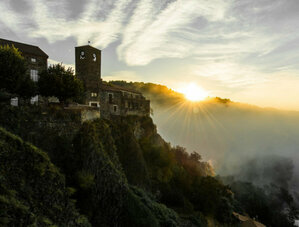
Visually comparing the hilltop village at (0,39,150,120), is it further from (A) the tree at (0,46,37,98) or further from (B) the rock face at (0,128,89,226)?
(B) the rock face at (0,128,89,226)

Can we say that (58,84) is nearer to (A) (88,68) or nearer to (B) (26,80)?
(B) (26,80)

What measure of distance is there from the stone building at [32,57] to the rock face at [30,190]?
2585 cm

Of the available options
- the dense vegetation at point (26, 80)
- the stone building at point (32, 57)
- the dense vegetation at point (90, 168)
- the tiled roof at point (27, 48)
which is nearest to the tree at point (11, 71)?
the dense vegetation at point (26, 80)

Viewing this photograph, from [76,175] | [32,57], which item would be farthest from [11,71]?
[76,175]

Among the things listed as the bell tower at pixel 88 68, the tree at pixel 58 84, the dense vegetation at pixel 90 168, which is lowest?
the dense vegetation at pixel 90 168

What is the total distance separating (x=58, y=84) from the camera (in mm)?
27578

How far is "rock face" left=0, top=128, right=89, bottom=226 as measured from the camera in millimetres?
9882

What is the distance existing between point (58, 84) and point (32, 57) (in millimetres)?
14078

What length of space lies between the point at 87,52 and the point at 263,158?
21467 centimetres

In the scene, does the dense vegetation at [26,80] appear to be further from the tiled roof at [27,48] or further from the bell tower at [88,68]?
the tiled roof at [27,48]

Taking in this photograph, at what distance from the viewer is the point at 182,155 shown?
64562 mm

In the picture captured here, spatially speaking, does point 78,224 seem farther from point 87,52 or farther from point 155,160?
point 87,52

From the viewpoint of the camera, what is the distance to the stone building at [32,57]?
34688 millimetres

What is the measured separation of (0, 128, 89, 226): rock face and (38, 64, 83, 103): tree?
16349 millimetres
